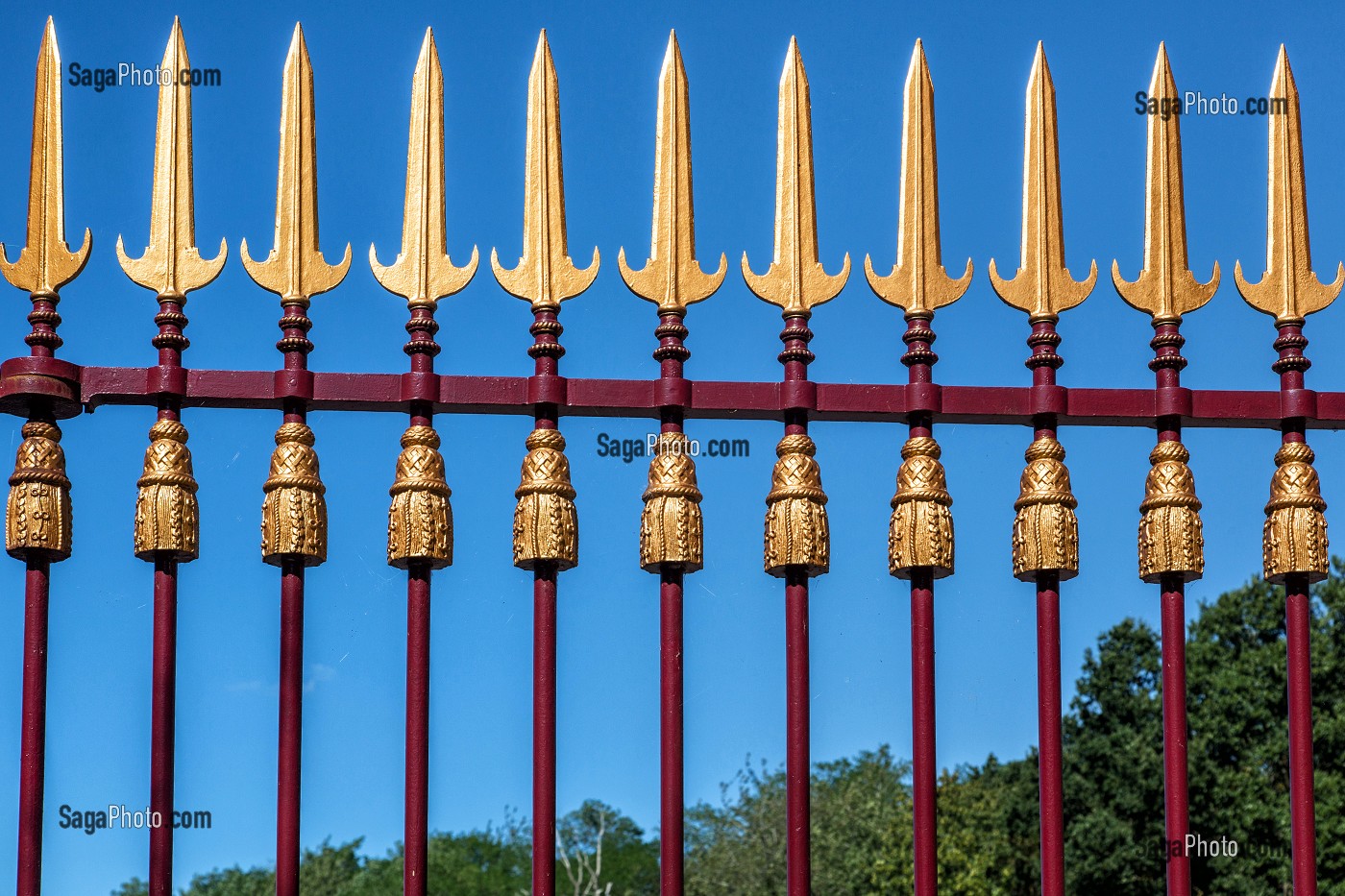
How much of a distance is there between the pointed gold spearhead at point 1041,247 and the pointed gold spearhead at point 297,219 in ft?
7.75

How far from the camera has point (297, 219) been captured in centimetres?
734

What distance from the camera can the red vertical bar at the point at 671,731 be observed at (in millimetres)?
6859

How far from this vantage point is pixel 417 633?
276 inches

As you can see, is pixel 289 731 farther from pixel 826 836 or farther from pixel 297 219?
pixel 826 836

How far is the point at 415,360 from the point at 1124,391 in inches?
97.2

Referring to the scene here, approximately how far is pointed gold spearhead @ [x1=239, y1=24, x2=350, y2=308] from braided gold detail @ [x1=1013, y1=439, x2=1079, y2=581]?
248 centimetres

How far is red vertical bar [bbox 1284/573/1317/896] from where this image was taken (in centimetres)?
705

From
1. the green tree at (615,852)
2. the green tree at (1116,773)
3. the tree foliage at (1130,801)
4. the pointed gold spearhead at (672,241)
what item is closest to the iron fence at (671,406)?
the pointed gold spearhead at (672,241)

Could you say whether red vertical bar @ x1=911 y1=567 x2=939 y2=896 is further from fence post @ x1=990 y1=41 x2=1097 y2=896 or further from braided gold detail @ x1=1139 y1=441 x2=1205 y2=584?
braided gold detail @ x1=1139 y1=441 x2=1205 y2=584

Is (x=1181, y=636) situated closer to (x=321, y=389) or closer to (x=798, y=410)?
(x=798, y=410)

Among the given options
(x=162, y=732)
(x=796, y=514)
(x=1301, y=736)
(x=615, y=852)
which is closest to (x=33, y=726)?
(x=162, y=732)

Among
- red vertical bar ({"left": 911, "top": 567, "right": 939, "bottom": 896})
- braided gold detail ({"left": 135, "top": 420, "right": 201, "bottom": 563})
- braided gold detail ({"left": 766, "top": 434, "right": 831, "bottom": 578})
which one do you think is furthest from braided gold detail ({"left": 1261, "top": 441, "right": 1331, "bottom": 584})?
braided gold detail ({"left": 135, "top": 420, "right": 201, "bottom": 563})

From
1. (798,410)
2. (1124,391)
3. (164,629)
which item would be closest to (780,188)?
(798,410)

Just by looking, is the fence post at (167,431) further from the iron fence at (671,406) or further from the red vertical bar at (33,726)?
the red vertical bar at (33,726)
